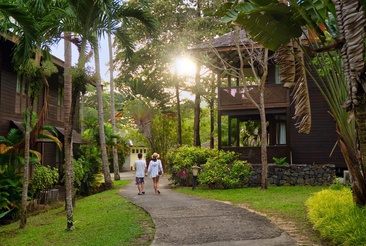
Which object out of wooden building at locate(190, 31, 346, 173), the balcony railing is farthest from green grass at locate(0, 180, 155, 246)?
the balcony railing

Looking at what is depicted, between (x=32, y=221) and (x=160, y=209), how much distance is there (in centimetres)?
393

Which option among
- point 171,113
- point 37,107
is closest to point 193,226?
point 37,107

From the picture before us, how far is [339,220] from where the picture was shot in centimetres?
663

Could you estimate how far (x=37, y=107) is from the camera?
61.8 ft

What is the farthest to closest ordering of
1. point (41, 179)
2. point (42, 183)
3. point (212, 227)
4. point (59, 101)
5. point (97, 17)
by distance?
1. point (59, 101)
2. point (42, 183)
3. point (41, 179)
4. point (97, 17)
5. point (212, 227)

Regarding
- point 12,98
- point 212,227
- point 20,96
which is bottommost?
point 212,227

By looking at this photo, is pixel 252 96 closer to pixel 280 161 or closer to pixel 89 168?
pixel 280 161

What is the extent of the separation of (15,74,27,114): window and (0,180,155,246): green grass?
21.1ft

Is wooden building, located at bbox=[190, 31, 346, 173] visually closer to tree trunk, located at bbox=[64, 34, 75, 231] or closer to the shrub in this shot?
the shrub

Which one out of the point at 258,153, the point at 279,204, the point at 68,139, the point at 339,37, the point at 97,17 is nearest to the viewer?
the point at 339,37

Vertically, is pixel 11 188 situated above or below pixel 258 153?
below

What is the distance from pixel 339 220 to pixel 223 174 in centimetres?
994

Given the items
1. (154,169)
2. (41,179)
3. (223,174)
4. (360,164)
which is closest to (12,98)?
(41,179)

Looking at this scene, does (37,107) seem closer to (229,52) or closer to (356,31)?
(229,52)
